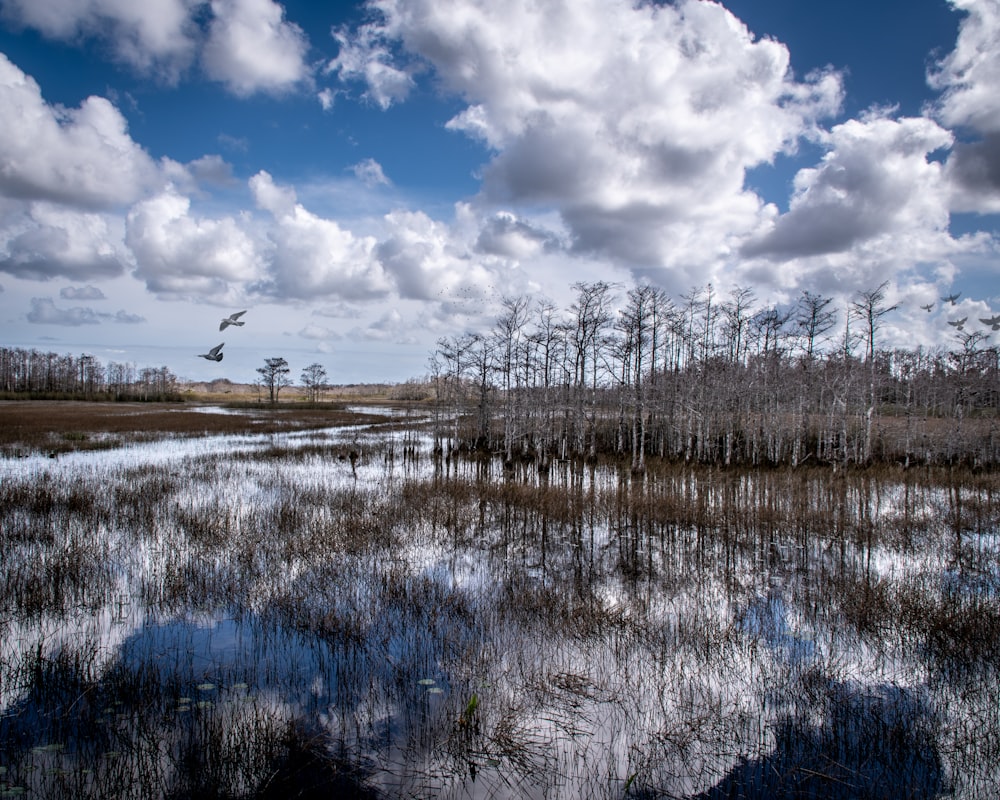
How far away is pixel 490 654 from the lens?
22.2ft

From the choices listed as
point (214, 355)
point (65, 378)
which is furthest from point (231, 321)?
point (65, 378)

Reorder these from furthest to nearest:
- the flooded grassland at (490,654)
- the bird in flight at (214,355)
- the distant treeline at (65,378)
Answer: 1. the distant treeline at (65,378)
2. the bird in flight at (214,355)
3. the flooded grassland at (490,654)

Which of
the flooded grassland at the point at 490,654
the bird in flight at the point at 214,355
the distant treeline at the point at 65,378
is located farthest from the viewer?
the distant treeline at the point at 65,378

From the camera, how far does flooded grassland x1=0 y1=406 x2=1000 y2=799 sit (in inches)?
185

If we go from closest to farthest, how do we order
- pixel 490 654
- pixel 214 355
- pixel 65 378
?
pixel 490 654 → pixel 214 355 → pixel 65 378

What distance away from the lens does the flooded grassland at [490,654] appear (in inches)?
185

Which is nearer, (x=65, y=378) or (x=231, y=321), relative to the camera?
(x=231, y=321)

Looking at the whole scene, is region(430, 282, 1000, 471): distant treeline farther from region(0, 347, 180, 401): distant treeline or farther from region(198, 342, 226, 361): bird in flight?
region(0, 347, 180, 401): distant treeline

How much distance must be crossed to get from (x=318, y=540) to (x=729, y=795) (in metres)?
9.65

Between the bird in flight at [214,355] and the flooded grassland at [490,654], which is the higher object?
the bird in flight at [214,355]

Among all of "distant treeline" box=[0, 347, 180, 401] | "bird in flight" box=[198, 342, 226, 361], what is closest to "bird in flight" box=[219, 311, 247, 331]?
"bird in flight" box=[198, 342, 226, 361]

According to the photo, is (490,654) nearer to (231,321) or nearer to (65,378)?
(231,321)

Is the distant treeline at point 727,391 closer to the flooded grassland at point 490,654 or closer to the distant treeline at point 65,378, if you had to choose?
the flooded grassland at point 490,654

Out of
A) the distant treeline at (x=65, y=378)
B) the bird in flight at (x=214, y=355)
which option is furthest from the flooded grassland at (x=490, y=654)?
the distant treeline at (x=65, y=378)
